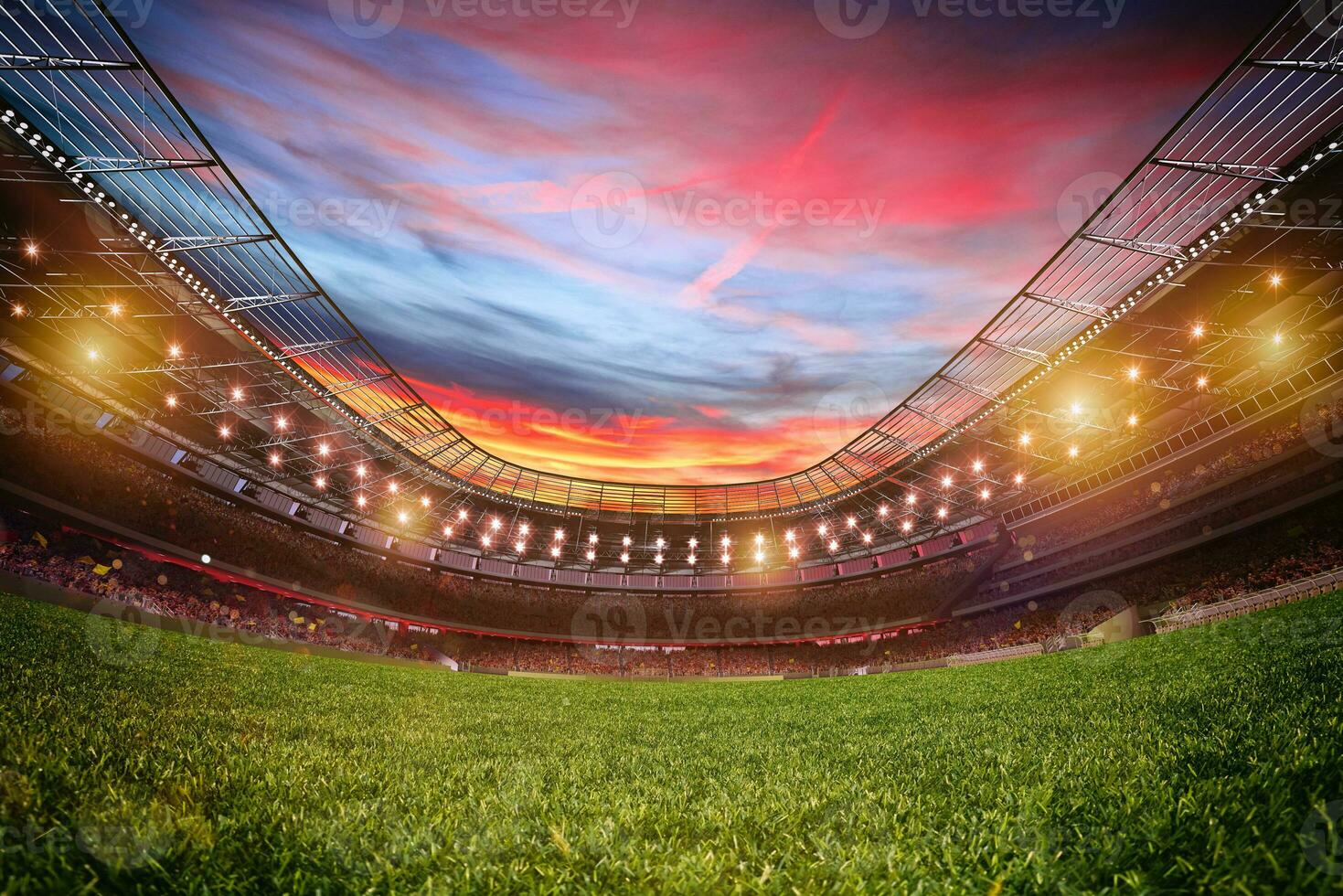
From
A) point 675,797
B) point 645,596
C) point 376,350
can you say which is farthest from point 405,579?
point 675,797

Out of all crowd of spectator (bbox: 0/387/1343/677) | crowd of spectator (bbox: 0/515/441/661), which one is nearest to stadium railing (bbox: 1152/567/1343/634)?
crowd of spectator (bbox: 0/387/1343/677)

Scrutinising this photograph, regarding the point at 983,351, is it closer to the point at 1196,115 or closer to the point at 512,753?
the point at 1196,115

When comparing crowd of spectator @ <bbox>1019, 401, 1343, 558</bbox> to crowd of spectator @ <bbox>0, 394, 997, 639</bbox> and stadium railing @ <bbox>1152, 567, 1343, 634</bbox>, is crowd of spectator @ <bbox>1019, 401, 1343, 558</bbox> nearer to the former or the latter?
crowd of spectator @ <bbox>0, 394, 997, 639</bbox>

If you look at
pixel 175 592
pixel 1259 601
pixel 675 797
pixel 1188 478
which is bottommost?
pixel 675 797

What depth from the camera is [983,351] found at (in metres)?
24.5

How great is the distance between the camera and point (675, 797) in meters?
3.32

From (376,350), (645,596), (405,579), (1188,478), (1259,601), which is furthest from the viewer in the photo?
(645,596)

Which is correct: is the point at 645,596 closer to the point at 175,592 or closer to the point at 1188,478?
the point at 175,592

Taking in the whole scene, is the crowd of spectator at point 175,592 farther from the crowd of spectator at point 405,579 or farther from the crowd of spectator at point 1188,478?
the crowd of spectator at point 1188,478

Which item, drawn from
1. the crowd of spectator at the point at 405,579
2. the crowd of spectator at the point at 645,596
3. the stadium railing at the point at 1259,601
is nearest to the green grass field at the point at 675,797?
the stadium railing at the point at 1259,601

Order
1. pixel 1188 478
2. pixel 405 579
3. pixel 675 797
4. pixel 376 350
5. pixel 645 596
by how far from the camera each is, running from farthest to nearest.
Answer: pixel 645 596, pixel 405 579, pixel 1188 478, pixel 376 350, pixel 675 797

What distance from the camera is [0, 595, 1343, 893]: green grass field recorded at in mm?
1909

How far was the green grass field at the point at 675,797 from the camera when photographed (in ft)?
6.26

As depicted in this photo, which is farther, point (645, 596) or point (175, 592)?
point (645, 596)
